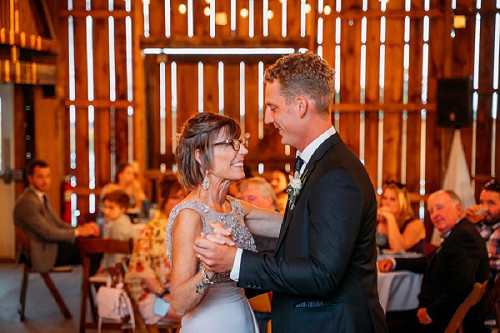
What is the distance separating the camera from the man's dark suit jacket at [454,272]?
4.95 meters

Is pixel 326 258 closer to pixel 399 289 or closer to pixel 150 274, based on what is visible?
pixel 150 274

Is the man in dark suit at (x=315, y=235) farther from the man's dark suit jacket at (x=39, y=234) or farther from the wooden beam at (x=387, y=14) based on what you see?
the wooden beam at (x=387, y=14)

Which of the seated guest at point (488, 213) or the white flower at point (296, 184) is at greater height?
the white flower at point (296, 184)

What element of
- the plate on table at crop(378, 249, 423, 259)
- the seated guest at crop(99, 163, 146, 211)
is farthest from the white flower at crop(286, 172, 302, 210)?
the seated guest at crop(99, 163, 146, 211)

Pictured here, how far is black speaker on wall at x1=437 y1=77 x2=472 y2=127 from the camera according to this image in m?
9.90

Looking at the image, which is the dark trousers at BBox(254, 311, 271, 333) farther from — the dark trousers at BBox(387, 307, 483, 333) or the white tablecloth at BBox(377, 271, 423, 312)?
the white tablecloth at BBox(377, 271, 423, 312)

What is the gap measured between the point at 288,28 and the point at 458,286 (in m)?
6.53

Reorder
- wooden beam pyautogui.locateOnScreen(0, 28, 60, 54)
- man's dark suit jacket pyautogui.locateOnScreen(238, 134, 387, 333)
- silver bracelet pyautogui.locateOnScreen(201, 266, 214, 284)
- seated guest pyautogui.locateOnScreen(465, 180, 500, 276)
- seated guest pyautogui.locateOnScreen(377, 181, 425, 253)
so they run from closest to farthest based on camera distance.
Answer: man's dark suit jacket pyautogui.locateOnScreen(238, 134, 387, 333), silver bracelet pyautogui.locateOnScreen(201, 266, 214, 284), seated guest pyautogui.locateOnScreen(465, 180, 500, 276), seated guest pyautogui.locateOnScreen(377, 181, 425, 253), wooden beam pyautogui.locateOnScreen(0, 28, 60, 54)

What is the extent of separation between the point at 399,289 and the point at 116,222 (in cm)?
249

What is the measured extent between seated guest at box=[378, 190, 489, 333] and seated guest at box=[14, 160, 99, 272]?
338cm

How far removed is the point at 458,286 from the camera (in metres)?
4.93

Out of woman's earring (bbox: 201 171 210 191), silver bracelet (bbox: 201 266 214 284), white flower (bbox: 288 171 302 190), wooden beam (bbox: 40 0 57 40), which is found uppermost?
wooden beam (bbox: 40 0 57 40)

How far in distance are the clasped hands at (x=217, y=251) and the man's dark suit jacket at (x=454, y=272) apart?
9.24 ft

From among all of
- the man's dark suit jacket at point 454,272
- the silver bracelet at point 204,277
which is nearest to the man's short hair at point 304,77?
the silver bracelet at point 204,277
